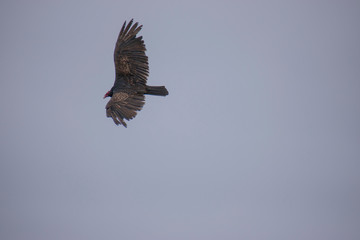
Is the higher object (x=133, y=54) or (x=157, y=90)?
(x=133, y=54)

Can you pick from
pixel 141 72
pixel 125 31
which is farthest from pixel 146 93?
pixel 125 31

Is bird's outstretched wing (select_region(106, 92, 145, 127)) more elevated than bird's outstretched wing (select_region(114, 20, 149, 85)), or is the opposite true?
bird's outstretched wing (select_region(114, 20, 149, 85))

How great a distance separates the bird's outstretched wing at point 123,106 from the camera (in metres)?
20.3

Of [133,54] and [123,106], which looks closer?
[123,106]

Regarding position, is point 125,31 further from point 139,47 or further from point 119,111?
point 119,111

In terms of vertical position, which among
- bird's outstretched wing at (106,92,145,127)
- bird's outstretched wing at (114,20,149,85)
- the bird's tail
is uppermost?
bird's outstretched wing at (114,20,149,85)

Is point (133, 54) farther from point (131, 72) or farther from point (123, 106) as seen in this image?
point (123, 106)

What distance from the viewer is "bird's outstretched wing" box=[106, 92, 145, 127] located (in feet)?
66.5

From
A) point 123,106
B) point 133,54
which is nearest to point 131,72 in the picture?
point 133,54

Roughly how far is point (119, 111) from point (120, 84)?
6.80 feet

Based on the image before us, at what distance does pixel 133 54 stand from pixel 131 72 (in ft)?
2.19

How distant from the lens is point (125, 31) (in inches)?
870

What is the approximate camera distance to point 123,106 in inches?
819

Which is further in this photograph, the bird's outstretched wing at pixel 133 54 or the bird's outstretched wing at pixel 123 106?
the bird's outstretched wing at pixel 133 54
